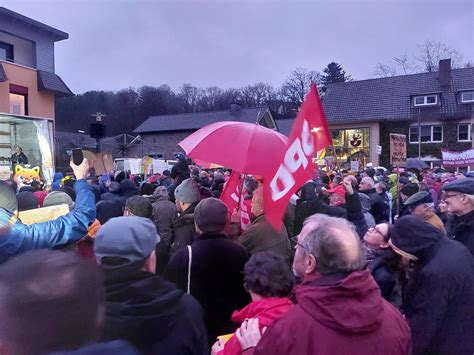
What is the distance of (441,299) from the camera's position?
2561 millimetres

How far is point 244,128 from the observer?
429cm

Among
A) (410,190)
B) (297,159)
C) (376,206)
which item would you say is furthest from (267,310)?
(376,206)

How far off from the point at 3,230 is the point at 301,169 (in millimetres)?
1985

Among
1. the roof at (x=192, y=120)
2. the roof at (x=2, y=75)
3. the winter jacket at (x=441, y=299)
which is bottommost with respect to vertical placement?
the winter jacket at (x=441, y=299)

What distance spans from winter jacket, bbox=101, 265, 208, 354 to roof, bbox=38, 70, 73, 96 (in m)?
21.7

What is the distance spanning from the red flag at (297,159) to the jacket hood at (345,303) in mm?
1248

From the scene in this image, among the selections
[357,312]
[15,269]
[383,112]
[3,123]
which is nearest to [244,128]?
[357,312]

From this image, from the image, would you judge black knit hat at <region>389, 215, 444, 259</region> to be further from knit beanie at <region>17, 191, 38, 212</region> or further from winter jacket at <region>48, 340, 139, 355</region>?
knit beanie at <region>17, 191, 38, 212</region>

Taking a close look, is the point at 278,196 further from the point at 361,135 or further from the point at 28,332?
the point at 361,135

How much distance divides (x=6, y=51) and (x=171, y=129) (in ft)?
101

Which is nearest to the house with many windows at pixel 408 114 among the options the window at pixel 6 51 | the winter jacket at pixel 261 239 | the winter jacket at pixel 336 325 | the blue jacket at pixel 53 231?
the window at pixel 6 51

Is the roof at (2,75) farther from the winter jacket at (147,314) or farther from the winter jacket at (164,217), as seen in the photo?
the winter jacket at (147,314)

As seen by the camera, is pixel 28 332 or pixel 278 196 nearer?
pixel 28 332

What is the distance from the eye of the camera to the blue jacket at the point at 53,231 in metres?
2.41
